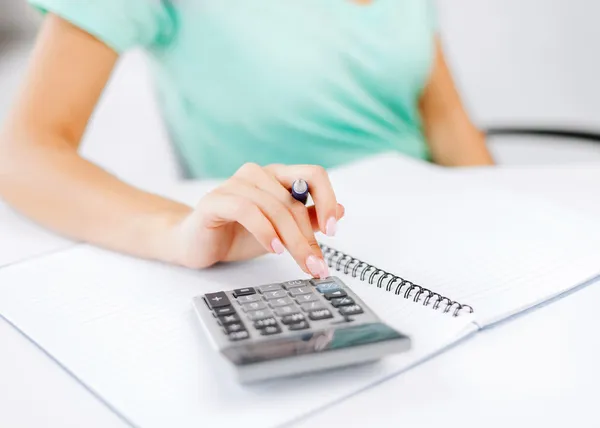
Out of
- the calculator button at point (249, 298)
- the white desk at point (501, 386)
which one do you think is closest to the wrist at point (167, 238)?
the calculator button at point (249, 298)

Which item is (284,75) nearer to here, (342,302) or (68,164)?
(68,164)

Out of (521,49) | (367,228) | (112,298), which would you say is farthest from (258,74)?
(521,49)

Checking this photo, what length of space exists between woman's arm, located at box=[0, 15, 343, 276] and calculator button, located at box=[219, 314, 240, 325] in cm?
8

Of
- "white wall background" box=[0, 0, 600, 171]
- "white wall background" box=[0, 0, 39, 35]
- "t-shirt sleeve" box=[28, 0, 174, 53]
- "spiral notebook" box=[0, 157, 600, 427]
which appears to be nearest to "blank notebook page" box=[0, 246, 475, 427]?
"spiral notebook" box=[0, 157, 600, 427]

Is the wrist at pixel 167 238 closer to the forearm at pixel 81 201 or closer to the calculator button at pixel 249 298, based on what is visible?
the forearm at pixel 81 201

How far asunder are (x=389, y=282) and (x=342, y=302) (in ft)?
0.25

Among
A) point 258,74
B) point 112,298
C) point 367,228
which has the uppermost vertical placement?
point 258,74

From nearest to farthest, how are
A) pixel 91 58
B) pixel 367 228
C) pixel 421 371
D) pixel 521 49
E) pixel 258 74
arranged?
pixel 421 371
pixel 367 228
pixel 91 58
pixel 258 74
pixel 521 49

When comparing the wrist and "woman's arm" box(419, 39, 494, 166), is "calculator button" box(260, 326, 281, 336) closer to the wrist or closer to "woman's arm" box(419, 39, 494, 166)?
the wrist

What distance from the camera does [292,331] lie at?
15.4 inches

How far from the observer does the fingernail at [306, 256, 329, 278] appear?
0.47m

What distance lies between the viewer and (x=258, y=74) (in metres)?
0.85

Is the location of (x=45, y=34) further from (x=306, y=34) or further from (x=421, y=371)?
(x=421, y=371)

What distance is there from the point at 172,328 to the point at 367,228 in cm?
24
